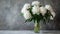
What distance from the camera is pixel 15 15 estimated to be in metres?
2.35

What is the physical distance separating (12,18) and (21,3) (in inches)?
12.1

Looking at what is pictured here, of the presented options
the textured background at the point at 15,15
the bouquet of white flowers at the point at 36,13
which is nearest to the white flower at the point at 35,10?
the bouquet of white flowers at the point at 36,13

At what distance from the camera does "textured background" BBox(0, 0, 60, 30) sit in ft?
7.70

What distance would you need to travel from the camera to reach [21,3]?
92.7 inches

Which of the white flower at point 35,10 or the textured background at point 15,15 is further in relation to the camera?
the textured background at point 15,15

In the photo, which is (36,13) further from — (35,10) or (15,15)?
(15,15)

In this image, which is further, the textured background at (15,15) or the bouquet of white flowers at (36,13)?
the textured background at (15,15)

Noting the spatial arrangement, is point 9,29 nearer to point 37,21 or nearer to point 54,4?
point 37,21

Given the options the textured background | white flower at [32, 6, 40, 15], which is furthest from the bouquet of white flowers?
the textured background

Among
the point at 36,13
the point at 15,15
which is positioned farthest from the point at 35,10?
the point at 15,15

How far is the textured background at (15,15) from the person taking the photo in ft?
7.70

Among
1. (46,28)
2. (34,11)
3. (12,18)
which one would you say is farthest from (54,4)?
(12,18)

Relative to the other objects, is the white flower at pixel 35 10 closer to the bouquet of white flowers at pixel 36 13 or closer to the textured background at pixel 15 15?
the bouquet of white flowers at pixel 36 13

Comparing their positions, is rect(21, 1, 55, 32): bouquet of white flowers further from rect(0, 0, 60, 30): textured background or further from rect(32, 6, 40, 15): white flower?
rect(0, 0, 60, 30): textured background
